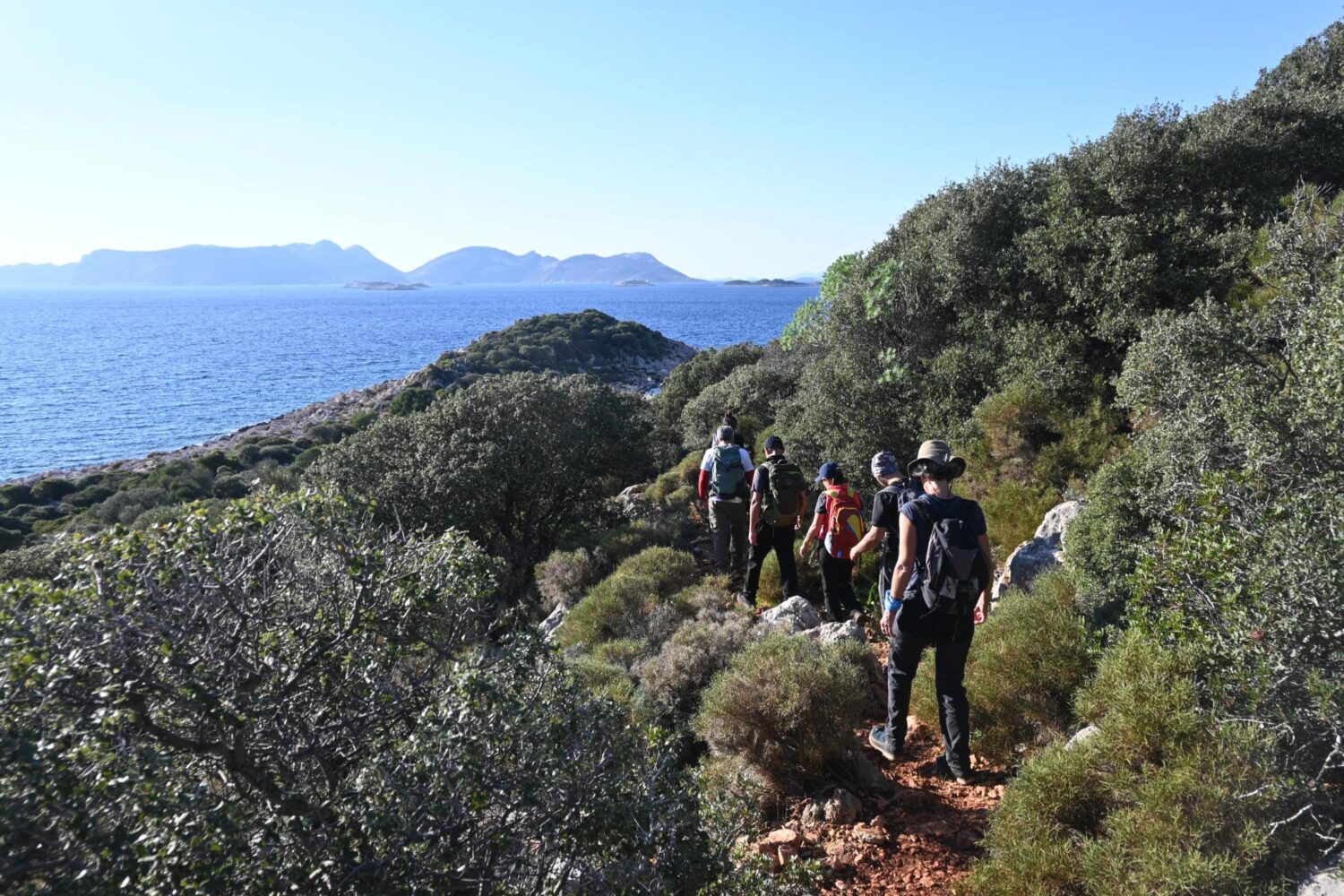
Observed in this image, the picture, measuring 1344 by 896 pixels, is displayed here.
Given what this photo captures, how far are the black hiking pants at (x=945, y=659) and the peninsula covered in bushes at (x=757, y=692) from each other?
1.03ft

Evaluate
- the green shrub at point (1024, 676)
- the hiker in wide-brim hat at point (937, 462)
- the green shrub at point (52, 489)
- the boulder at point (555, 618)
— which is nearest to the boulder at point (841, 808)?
the green shrub at point (1024, 676)

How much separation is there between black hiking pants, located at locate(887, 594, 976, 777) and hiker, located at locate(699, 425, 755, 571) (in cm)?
397

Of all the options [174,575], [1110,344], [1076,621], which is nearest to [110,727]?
[174,575]

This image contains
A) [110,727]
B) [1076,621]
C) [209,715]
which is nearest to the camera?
[110,727]

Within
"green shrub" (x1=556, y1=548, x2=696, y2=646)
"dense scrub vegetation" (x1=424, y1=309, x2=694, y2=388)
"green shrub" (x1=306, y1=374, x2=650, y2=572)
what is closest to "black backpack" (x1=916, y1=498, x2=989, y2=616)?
"green shrub" (x1=556, y1=548, x2=696, y2=646)

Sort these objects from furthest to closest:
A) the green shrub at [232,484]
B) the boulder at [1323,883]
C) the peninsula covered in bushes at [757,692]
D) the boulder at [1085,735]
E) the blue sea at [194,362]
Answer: the blue sea at [194,362] < the green shrub at [232,484] < the boulder at [1085,735] < the boulder at [1323,883] < the peninsula covered in bushes at [757,692]

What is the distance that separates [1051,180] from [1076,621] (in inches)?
381

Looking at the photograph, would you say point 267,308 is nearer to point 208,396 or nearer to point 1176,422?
point 208,396

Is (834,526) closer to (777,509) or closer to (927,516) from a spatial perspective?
(777,509)

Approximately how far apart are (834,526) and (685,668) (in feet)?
6.69

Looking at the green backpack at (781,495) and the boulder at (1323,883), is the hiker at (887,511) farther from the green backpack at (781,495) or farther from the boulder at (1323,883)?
the boulder at (1323,883)

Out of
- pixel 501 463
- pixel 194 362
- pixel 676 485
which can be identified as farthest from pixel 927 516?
pixel 194 362

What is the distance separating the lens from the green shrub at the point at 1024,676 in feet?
17.5

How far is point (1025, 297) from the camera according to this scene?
1136cm
